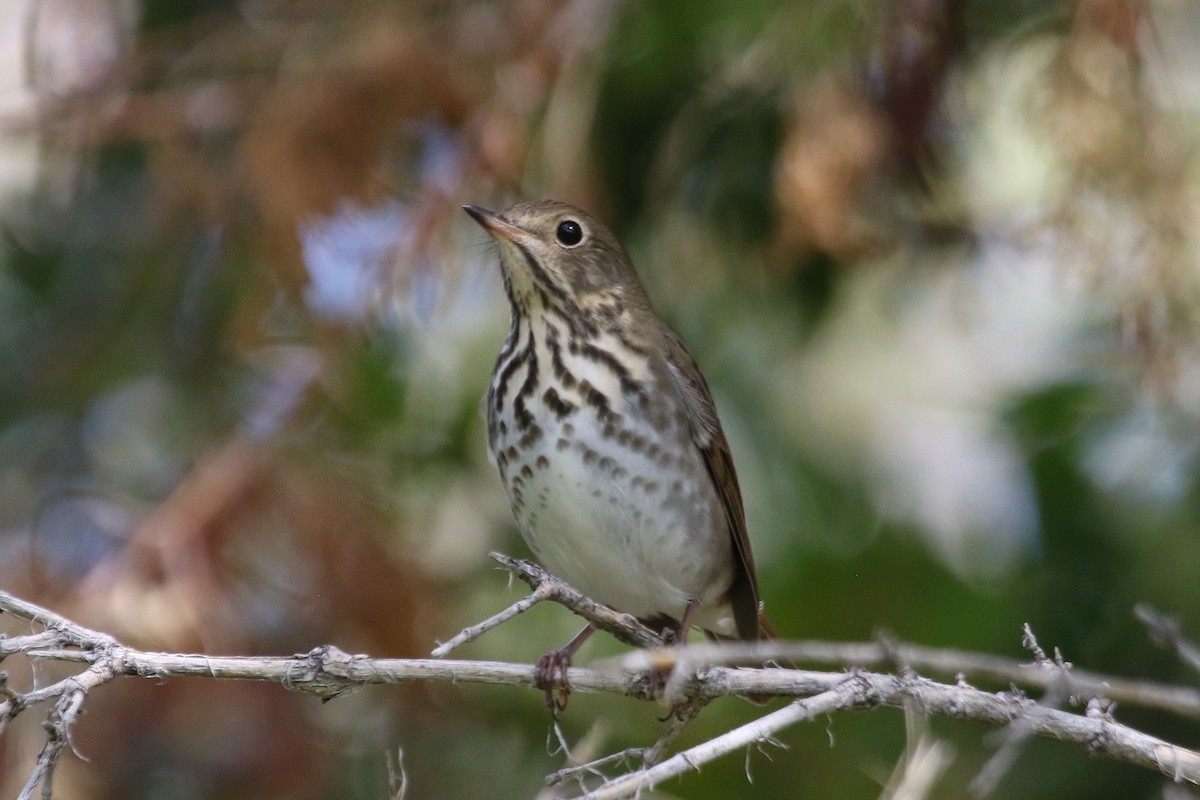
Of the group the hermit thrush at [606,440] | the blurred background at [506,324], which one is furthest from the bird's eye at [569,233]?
the blurred background at [506,324]

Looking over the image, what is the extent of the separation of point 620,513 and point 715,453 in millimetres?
401

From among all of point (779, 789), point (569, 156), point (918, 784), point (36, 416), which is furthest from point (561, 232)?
point (36, 416)

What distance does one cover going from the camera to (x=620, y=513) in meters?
3.86

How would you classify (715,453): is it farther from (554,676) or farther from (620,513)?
(554,676)

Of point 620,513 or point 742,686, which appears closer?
point 742,686

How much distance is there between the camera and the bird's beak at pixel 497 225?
4.06m

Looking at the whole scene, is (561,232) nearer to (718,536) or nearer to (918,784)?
(718,536)

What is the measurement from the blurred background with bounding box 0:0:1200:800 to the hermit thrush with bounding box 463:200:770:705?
414mm

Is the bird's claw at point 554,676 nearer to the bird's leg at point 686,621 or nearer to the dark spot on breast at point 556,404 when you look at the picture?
the bird's leg at point 686,621

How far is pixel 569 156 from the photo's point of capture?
4.97m

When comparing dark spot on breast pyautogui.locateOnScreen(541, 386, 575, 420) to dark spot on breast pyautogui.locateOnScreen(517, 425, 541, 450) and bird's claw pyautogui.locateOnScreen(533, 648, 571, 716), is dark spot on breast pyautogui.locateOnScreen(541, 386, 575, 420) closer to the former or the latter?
Answer: dark spot on breast pyautogui.locateOnScreen(517, 425, 541, 450)

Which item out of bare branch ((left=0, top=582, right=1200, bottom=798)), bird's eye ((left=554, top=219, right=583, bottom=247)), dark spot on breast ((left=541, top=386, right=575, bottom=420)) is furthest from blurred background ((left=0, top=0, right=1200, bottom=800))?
bare branch ((left=0, top=582, right=1200, bottom=798))

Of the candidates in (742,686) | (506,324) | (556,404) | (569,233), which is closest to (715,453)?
(556,404)

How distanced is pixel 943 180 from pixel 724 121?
0.73m
